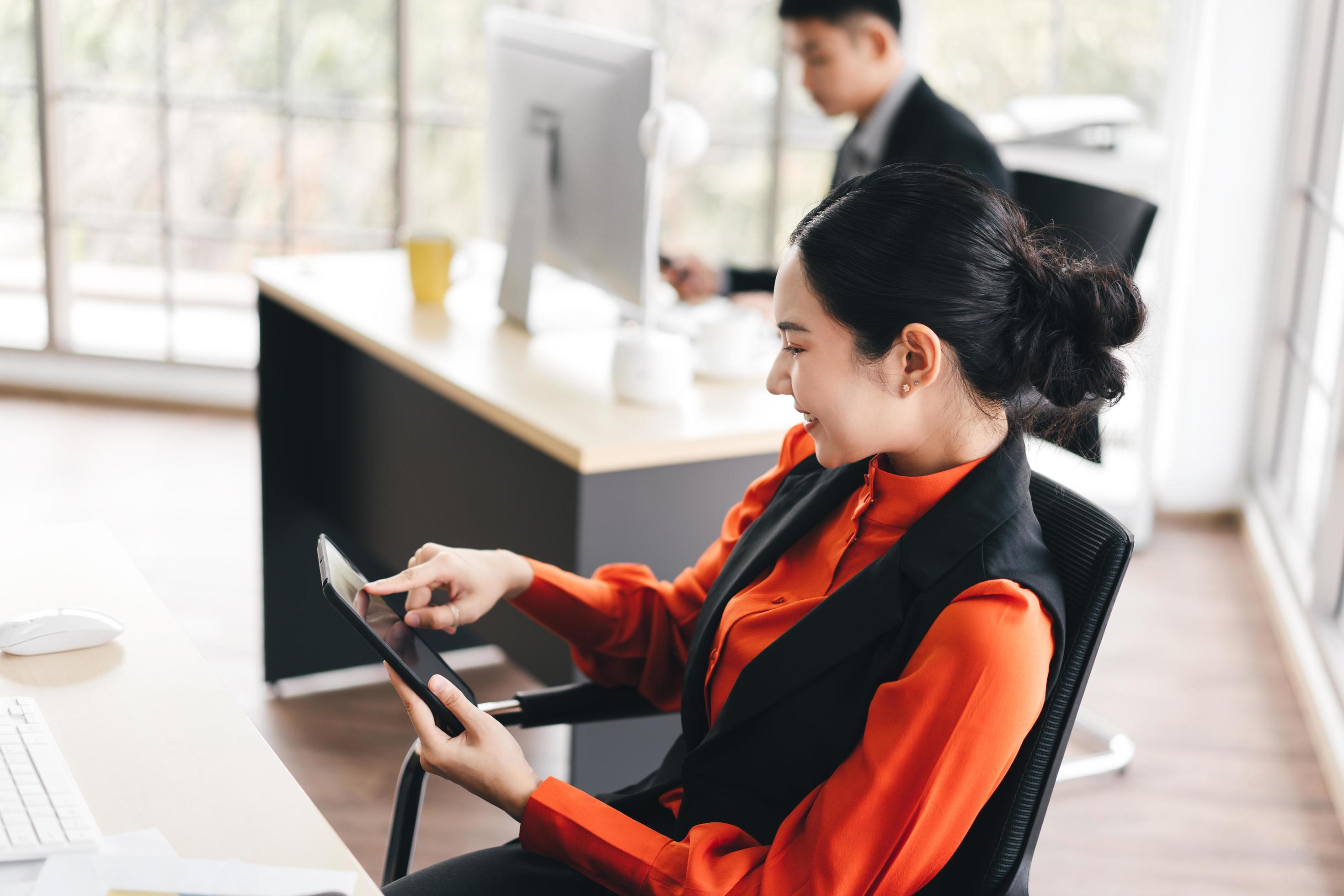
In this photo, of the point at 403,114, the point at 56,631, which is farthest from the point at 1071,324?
the point at 403,114

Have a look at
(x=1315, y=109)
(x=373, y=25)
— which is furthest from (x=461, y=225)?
(x=1315, y=109)

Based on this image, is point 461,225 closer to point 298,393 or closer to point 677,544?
point 298,393

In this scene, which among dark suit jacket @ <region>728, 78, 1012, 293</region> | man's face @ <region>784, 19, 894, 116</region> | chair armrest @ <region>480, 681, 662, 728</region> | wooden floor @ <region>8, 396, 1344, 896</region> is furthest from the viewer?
man's face @ <region>784, 19, 894, 116</region>

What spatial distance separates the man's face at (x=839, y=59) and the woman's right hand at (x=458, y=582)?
57.6 inches

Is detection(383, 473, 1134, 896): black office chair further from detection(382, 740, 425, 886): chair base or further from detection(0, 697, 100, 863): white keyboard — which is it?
detection(0, 697, 100, 863): white keyboard

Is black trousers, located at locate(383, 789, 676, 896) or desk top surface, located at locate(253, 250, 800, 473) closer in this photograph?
black trousers, located at locate(383, 789, 676, 896)

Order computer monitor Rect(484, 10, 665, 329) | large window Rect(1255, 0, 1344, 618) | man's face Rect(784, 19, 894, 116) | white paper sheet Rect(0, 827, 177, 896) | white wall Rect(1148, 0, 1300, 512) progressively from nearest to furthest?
1. white paper sheet Rect(0, 827, 177, 896)
2. computer monitor Rect(484, 10, 665, 329)
3. man's face Rect(784, 19, 894, 116)
4. large window Rect(1255, 0, 1344, 618)
5. white wall Rect(1148, 0, 1300, 512)

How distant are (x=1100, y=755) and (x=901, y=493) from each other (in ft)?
5.08

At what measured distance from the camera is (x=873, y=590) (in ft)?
3.70

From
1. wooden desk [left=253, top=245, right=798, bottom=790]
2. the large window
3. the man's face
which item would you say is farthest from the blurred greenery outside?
wooden desk [left=253, top=245, right=798, bottom=790]

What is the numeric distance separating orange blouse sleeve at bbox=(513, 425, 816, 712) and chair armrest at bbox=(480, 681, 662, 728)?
0.12 feet

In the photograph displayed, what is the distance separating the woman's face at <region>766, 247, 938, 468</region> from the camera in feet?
3.79

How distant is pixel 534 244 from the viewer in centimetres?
233

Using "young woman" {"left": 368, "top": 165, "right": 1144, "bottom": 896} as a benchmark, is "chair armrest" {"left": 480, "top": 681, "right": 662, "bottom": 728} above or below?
below
